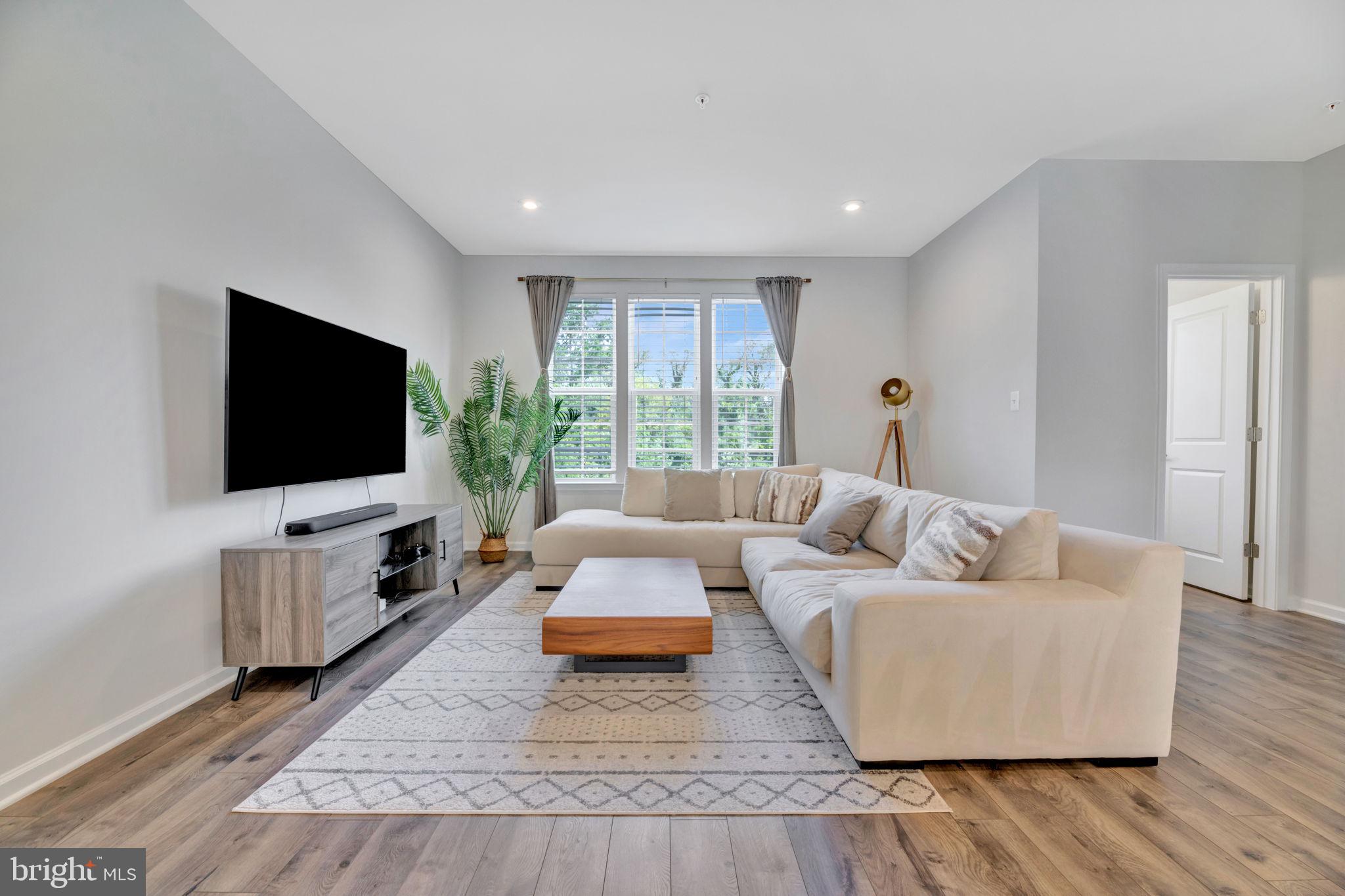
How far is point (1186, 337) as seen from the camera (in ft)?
13.5

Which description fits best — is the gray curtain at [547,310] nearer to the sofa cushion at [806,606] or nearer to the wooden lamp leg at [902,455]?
the sofa cushion at [806,606]

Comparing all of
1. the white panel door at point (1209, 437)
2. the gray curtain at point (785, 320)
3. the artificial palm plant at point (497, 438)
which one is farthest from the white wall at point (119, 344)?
the white panel door at point (1209, 437)

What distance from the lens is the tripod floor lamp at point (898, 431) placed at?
496cm

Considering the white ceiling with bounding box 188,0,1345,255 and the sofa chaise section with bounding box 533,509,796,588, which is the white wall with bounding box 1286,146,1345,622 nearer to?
the white ceiling with bounding box 188,0,1345,255

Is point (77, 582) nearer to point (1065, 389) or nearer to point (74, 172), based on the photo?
point (74, 172)

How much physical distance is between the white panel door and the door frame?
14cm

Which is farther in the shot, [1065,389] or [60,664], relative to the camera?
[1065,389]

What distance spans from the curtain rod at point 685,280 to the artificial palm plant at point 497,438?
1.00m

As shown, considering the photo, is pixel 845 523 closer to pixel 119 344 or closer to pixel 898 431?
pixel 898 431

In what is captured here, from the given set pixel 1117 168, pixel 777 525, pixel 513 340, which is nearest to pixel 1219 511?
pixel 1117 168

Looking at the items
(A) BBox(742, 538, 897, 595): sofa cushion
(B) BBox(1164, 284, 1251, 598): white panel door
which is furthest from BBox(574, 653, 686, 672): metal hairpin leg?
(B) BBox(1164, 284, 1251, 598): white panel door

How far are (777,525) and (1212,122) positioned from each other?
3.22 m

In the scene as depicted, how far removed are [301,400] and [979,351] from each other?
4.12 metres

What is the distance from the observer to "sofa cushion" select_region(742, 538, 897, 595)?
2.99 m
